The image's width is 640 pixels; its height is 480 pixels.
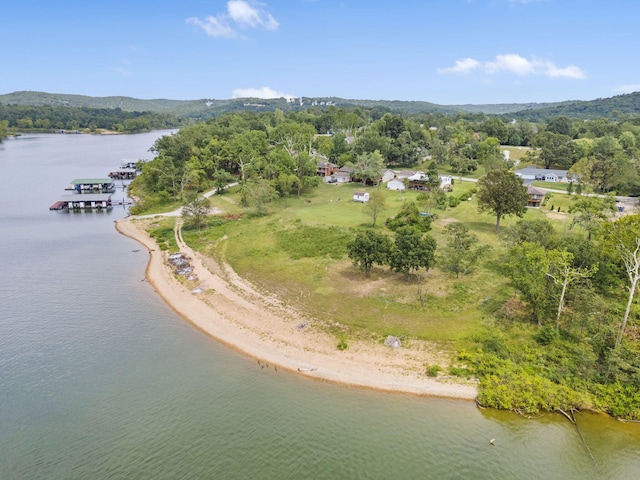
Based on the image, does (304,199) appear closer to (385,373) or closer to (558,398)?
(385,373)

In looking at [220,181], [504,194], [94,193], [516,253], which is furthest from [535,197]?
[94,193]

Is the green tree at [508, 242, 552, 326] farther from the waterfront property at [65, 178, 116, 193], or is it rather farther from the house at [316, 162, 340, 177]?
the waterfront property at [65, 178, 116, 193]

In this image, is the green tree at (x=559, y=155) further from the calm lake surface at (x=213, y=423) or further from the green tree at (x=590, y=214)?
the calm lake surface at (x=213, y=423)

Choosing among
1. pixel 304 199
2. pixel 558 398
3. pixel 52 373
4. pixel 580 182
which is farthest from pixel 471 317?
pixel 580 182

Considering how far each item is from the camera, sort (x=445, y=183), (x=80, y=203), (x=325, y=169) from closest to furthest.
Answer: (x=80, y=203) < (x=445, y=183) < (x=325, y=169)

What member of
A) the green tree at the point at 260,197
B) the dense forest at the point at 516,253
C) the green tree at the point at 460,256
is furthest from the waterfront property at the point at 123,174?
the green tree at the point at 460,256

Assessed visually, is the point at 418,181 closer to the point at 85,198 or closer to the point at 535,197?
the point at 535,197

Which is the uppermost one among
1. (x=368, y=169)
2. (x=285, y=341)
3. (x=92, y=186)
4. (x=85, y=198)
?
(x=368, y=169)
